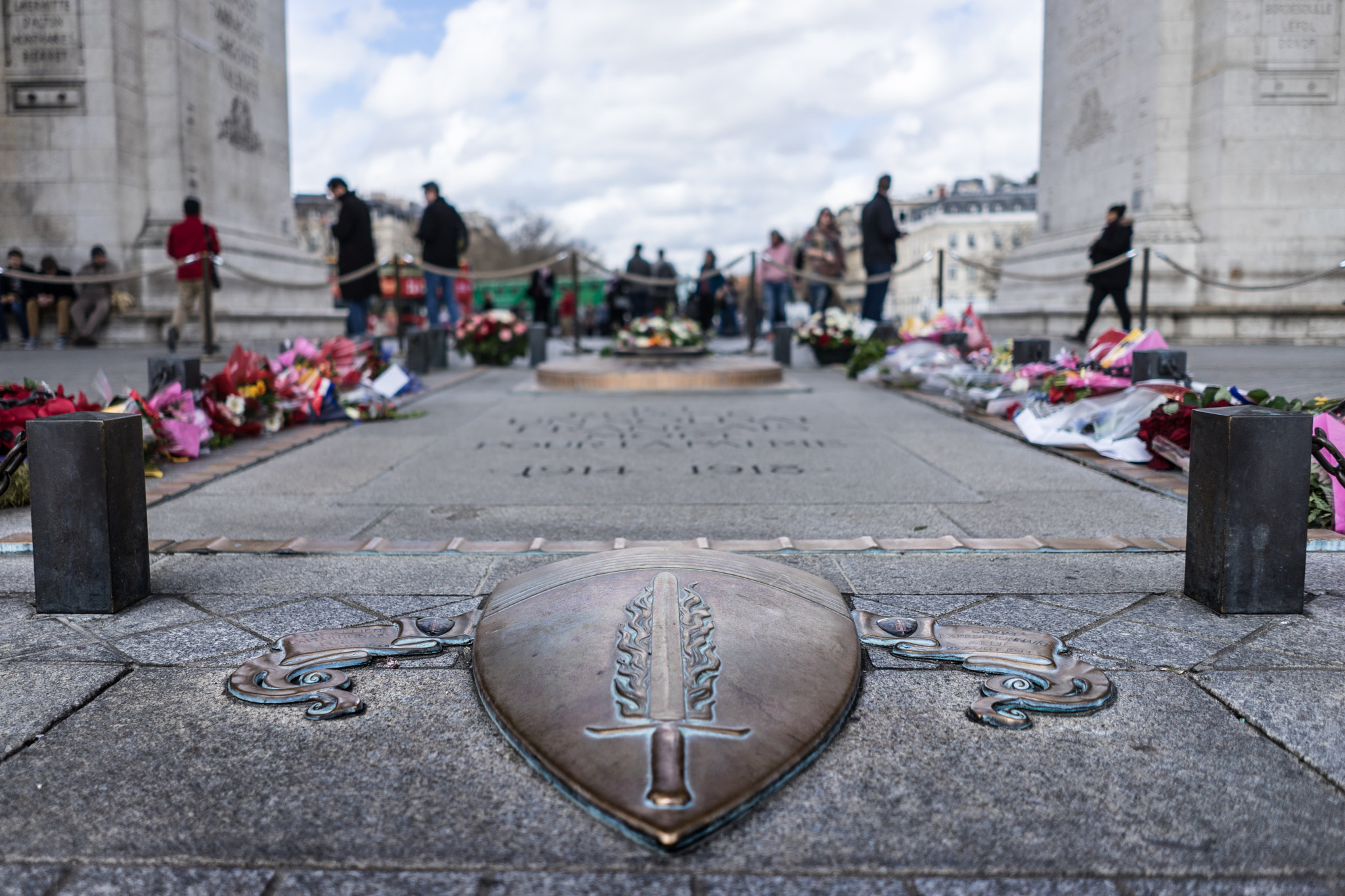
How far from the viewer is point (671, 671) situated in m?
1.92

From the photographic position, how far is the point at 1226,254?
15102 mm

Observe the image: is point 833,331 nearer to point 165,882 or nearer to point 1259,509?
point 1259,509

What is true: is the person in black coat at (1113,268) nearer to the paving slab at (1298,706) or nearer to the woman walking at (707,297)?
the woman walking at (707,297)

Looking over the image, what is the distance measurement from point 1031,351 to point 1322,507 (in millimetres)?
4681

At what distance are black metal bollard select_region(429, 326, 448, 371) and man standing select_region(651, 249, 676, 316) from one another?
7.92m

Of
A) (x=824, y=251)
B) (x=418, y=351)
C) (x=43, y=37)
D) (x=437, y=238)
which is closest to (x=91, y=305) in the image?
(x=43, y=37)

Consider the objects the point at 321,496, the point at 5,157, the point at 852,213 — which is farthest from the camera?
the point at 852,213

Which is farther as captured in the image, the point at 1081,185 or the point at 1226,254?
the point at 1081,185

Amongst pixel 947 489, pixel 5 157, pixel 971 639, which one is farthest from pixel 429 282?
pixel 971 639

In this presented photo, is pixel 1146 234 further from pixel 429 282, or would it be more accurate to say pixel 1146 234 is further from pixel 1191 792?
pixel 1191 792

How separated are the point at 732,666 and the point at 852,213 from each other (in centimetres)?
13093

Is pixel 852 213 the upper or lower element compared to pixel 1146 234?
upper

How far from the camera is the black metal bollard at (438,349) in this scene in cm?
1282

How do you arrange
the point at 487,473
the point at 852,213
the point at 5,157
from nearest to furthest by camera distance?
the point at 487,473 < the point at 5,157 < the point at 852,213
